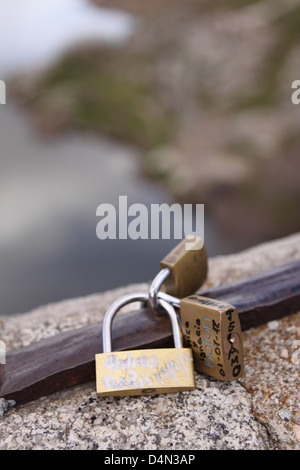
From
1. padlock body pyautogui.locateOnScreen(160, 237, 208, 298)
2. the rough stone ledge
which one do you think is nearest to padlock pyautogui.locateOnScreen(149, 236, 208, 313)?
padlock body pyautogui.locateOnScreen(160, 237, 208, 298)

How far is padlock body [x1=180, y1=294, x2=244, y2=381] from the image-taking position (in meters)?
1.16

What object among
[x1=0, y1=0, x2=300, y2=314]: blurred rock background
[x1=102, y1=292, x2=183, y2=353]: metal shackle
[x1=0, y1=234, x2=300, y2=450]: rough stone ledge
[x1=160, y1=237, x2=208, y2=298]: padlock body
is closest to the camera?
[x1=0, y1=234, x2=300, y2=450]: rough stone ledge

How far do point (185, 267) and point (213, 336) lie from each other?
0.27 meters

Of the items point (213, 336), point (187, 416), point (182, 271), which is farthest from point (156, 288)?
point (187, 416)

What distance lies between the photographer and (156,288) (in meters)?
1.33

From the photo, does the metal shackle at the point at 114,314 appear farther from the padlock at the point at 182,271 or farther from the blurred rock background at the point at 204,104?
the blurred rock background at the point at 204,104

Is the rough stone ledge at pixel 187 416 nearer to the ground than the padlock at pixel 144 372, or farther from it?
nearer to the ground

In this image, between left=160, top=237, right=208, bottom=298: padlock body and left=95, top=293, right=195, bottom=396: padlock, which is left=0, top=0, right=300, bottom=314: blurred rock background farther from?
left=95, top=293, right=195, bottom=396: padlock

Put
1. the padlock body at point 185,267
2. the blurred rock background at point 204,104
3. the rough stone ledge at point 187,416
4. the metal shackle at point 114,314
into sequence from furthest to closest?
the blurred rock background at point 204,104
the padlock body at point 185,267
the metal shackle at point 114,314
the rough stone ledge at point 187,416

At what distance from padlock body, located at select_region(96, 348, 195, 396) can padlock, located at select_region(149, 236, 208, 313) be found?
0.19 meters

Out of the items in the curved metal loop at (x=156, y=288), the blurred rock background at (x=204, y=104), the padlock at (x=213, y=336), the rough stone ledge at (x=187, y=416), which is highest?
the blurred rock background at (x=204, y=104)

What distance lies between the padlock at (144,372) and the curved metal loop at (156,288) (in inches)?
6.6

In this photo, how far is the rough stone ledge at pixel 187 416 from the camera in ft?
3.63

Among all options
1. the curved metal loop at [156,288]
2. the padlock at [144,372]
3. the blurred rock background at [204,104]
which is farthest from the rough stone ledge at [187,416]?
the blurred rock background at [204,104]
